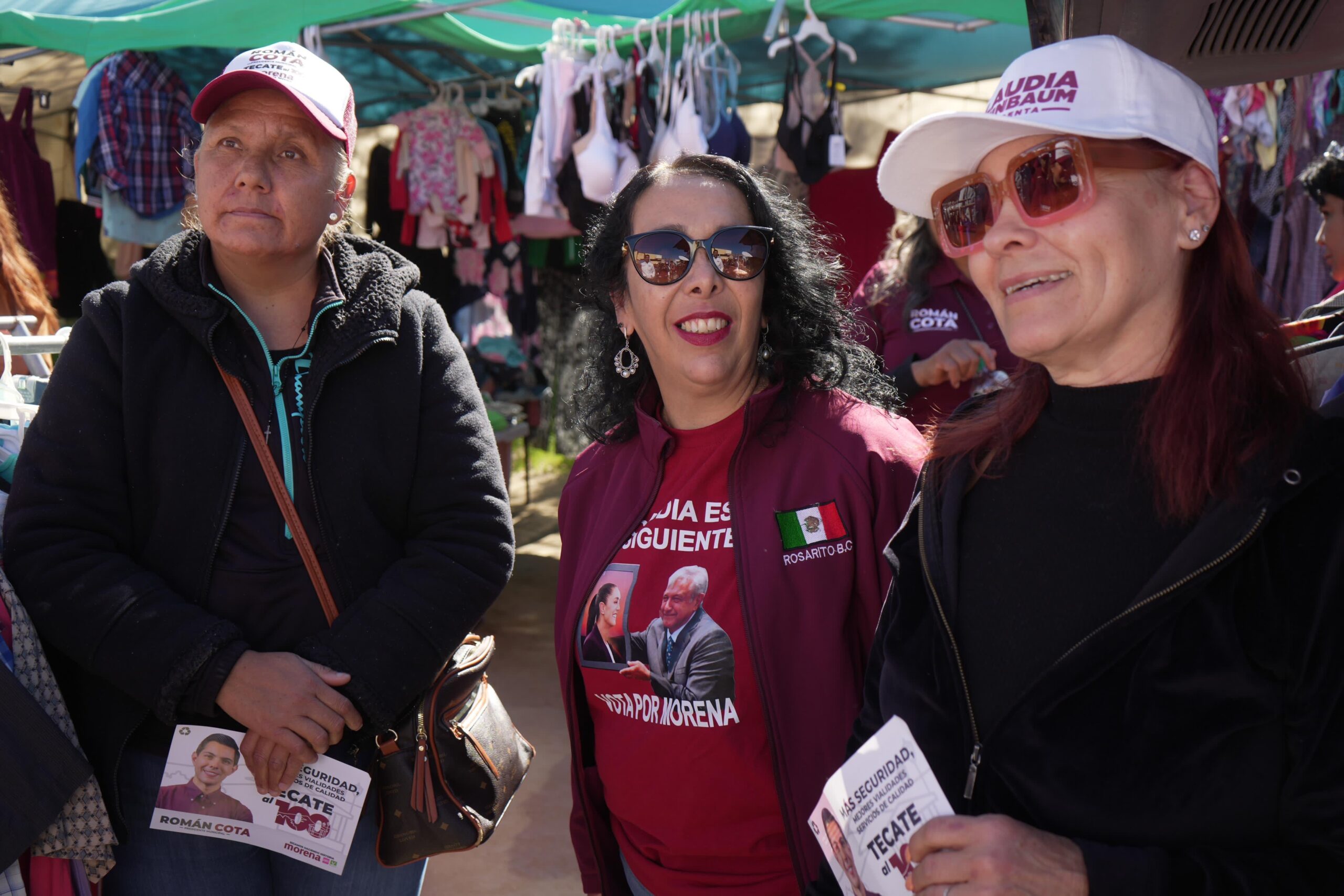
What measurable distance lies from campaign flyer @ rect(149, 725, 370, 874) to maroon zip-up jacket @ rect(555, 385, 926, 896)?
45 centimetres

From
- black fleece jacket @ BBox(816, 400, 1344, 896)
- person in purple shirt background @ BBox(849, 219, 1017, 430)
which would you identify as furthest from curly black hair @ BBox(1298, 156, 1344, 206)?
black fleece jacket @ BBox(816, 400, 1344, 896)

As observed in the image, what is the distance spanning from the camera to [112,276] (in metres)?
7.23

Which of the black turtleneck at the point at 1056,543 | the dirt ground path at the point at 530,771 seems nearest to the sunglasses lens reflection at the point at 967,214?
the black turtleneck at the point at 1056,543

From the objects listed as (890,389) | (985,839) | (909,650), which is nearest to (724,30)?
(890,389)

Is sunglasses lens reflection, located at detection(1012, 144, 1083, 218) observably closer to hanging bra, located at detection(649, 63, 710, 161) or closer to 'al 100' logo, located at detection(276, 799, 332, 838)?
'al 100' logo, located at detection(276, 799, 332, 838)

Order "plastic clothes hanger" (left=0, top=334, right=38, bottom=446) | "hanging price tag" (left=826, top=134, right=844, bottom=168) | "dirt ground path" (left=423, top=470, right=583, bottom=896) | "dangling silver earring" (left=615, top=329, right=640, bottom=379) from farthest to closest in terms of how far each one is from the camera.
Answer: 1. "hanging price tag" (left=826, top=134, right=844, bottom=168)
2. "dirt ground path" (left=423, top=470, right=583, bottom=896)
3. "dangling silver earring" (left=615, top=329, right=640, bottom=379)
4. "plastic clothes hanger" (left=0, top=334, right=38, bottom=446)

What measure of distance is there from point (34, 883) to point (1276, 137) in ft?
19.1

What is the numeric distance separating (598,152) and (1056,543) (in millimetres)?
4304

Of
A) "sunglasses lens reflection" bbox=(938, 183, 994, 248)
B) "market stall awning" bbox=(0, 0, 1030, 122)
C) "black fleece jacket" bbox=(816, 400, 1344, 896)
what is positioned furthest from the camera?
"market stall awning" bbox=(0, 0, 1030, 122)

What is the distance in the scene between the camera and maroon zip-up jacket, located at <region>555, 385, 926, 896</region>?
1815mm

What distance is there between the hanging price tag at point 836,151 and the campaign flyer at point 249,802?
160 inches

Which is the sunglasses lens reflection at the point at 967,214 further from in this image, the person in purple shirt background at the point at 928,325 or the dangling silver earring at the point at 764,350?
the person in purple shirt background at the point at 928,325

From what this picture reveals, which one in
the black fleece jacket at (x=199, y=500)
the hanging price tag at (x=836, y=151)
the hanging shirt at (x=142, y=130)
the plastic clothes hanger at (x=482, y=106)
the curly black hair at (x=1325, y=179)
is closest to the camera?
the black fleece jacket at (x=199, y=500)

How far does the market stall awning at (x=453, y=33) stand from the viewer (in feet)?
16.3
